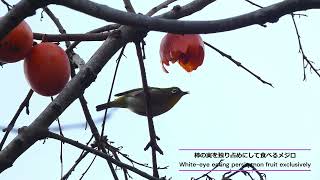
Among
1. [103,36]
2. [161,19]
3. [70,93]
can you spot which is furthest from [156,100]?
[161,19]

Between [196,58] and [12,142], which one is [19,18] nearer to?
[12,142]

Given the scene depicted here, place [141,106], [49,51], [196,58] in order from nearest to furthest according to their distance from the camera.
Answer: [49,51] < [196,58] < [141,106]

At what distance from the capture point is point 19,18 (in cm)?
105

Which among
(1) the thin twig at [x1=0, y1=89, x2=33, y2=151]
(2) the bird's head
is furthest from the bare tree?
(2) the bird's head

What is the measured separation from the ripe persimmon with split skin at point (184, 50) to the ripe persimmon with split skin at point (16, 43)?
1.71 ft

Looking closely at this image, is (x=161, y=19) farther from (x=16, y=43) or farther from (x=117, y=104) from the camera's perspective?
(x=117, y=104)

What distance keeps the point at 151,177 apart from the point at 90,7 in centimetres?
54

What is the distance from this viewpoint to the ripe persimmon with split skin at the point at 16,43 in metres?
1.42

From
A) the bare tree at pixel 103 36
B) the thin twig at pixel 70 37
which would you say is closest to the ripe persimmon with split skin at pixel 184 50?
the bare tree at pixel 103 36

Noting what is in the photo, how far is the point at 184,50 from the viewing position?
179cm

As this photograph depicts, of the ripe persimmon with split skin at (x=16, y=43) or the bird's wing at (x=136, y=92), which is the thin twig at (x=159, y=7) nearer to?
the bird's wing at (x=136, y=92)

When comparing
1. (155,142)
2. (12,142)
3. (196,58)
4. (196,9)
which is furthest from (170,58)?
(12,142)

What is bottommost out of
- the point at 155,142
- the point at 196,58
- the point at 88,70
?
the point at 155,142

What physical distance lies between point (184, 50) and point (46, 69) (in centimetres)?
49
